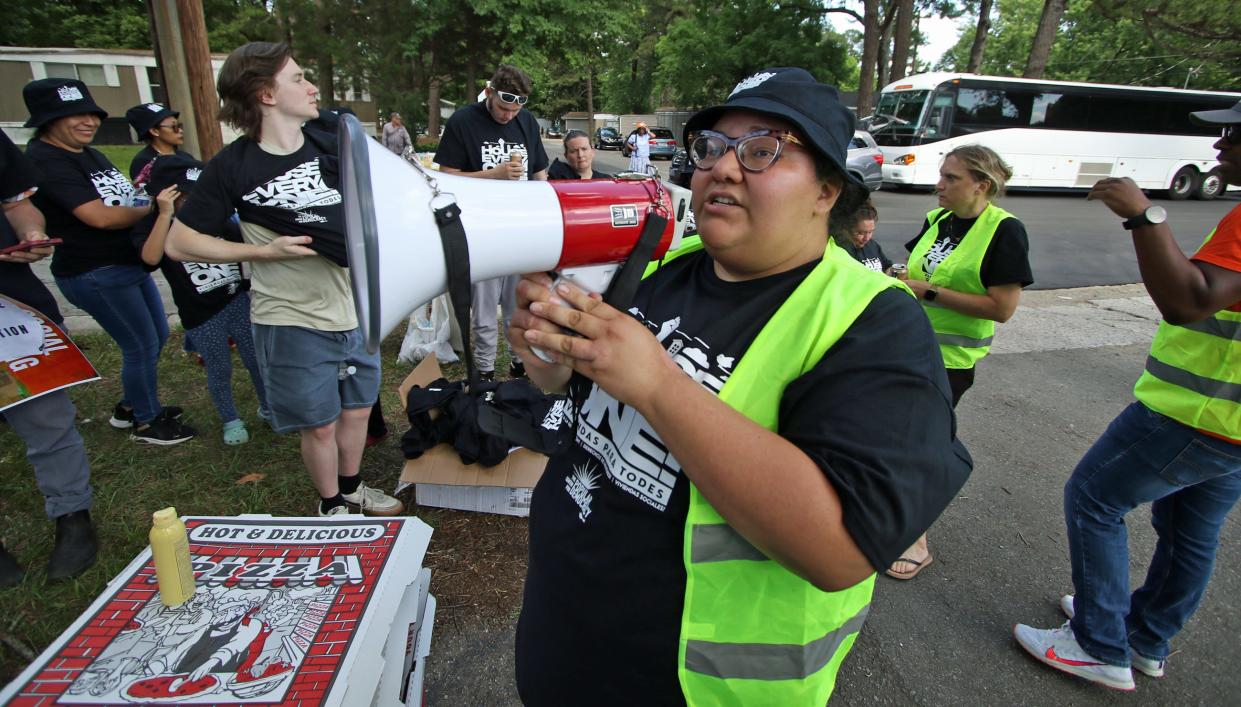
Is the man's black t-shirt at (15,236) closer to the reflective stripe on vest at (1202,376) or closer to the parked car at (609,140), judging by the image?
the reflective stripe on vest at (1202,376)

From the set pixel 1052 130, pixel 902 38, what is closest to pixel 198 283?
pixel 1052 130

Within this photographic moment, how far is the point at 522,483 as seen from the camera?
2.89 metres

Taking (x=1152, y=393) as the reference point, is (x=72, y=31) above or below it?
above

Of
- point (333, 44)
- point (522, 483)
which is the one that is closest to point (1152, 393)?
point (522, 483)

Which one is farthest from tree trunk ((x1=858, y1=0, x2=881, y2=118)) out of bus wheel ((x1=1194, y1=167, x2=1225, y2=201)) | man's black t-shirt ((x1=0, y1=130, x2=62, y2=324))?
man's black t-shirt ((x1=0, y1=130, x2=62, y2=324))

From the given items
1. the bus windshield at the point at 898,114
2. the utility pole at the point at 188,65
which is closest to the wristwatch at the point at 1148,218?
the utility pole at the point at 188,65

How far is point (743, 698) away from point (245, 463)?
3212 mm

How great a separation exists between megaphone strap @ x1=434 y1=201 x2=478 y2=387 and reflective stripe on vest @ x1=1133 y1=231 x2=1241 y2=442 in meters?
2.08

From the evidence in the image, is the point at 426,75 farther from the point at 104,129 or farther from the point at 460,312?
the point at 460,312

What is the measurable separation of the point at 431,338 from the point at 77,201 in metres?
2.21

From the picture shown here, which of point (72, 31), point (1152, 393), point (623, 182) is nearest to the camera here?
point (623, 182)

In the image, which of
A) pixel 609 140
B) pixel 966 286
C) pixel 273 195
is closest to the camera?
pixel 273 195

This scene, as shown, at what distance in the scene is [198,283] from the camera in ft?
10.4

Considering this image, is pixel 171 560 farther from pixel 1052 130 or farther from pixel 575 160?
pixel 1052 130
